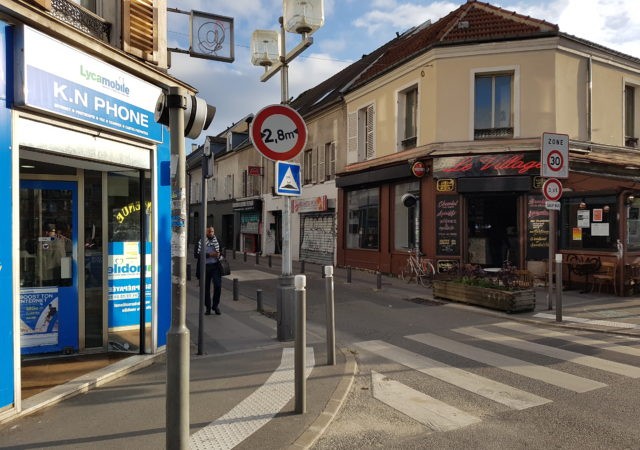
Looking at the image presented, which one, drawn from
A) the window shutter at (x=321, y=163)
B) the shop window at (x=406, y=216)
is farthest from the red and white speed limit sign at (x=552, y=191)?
the window shutter at (x=321, y=163)

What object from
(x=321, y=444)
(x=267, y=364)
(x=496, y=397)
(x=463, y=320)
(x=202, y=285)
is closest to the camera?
(x=321, y=444)

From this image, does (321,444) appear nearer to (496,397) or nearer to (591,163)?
(496,397)

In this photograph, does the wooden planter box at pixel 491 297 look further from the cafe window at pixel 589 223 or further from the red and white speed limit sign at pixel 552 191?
the cafe window at pixel 589 223

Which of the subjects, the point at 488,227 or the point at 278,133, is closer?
the point at 278,133

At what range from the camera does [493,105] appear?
589 inches

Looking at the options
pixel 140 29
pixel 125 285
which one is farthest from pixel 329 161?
pixel 125 285

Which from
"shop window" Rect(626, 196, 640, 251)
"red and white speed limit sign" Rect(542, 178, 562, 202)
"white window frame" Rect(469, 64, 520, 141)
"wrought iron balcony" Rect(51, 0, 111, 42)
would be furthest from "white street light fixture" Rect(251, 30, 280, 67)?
"shop window" Rect(626, 196, 640, 251)

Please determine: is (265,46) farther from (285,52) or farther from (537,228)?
(537,228)

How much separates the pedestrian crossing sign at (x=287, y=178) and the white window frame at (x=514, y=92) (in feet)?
31.4

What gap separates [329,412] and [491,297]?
6.80 meters

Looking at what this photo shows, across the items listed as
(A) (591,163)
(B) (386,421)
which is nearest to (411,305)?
(B) (386,421)

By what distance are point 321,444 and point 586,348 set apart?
4899 mm

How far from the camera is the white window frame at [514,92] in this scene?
47.4 feet

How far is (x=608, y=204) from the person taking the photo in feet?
40.3
